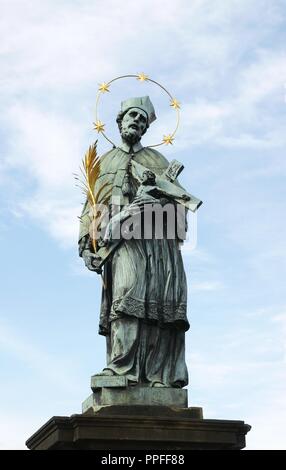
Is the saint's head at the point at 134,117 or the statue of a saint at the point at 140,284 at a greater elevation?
the saint's head at the point at 134,117

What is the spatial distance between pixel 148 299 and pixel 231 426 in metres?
2.11

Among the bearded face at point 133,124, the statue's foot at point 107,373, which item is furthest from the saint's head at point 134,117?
the statue's foot at point 107,373

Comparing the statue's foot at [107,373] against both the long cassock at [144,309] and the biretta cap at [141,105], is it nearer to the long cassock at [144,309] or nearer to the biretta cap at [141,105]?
the long cassock at [144,309]

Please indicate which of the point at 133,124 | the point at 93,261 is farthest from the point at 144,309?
the point at 133,124

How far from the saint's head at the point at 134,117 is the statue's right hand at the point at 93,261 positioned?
1.90m

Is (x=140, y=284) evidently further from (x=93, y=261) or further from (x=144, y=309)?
(x=93, y=261)

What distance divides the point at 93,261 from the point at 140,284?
0.88 m

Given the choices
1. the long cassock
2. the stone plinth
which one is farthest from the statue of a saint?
the stone plinth

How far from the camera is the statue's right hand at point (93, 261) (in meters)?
15.9

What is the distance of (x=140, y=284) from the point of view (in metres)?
15.4

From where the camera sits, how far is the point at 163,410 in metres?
14.8

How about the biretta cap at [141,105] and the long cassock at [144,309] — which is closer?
the long cassock at [144,309]
